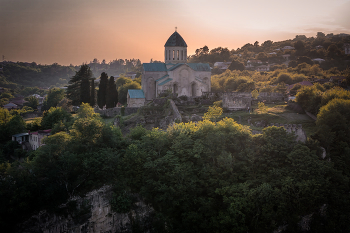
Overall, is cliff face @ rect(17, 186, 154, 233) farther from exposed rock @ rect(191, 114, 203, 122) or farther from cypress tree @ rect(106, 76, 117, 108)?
cypress tree @ rect(106, 76, 117, 108)

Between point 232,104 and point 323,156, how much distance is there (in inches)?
424

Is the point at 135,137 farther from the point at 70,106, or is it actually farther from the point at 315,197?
the point at 70,106

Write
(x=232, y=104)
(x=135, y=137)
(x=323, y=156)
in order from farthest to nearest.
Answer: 1. (x=232, y=104)
2. (x=135, y=137)
3. (x=323, y=156)

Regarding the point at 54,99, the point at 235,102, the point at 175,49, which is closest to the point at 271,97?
the point at 235,102

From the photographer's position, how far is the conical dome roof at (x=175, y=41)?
37.2 m

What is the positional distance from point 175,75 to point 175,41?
4.73 metres

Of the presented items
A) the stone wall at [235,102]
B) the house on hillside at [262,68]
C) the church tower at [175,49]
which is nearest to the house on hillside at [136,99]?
the church tower at [175,49]

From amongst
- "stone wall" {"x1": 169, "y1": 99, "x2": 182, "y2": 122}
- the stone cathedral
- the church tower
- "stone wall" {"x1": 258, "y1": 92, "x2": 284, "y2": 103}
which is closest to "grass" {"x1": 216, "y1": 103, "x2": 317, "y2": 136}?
"stone wall" {"x1": 169, "y1": 99, "x2": 182, "y2": 122}

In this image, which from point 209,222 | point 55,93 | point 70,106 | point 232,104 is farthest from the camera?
point 55,93

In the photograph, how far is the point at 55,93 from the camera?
52.5 metres

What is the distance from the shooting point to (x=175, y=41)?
3716 centimetres

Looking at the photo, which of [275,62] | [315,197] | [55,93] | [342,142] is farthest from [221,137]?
[275,62]

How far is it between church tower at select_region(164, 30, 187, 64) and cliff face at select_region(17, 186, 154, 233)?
2323cm

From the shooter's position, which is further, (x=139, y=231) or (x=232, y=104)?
(x=232, y=104)
